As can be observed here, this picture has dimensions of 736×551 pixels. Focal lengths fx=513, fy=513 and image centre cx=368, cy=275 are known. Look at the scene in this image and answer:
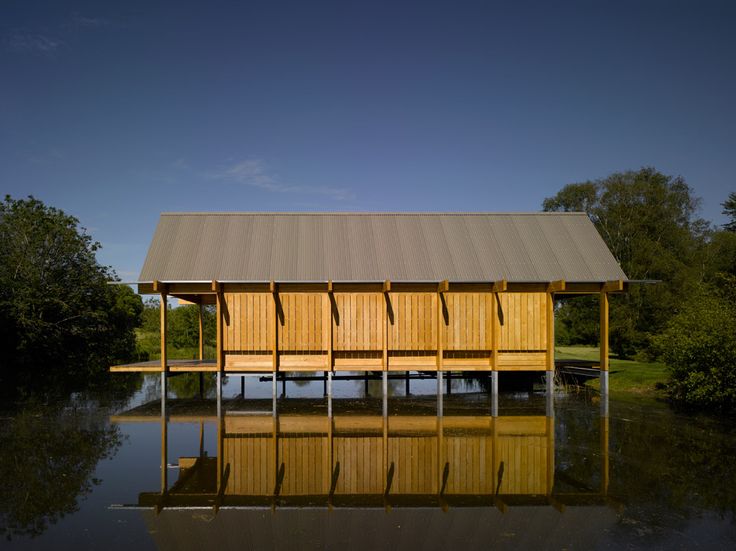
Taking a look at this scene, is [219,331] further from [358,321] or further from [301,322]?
[358,321]

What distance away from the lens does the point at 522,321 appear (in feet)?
55.2

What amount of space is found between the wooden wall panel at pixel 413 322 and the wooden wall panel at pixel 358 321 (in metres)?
0.45

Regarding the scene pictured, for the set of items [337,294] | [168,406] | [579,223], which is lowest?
[168,406]

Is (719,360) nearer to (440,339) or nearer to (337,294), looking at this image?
(440,339)

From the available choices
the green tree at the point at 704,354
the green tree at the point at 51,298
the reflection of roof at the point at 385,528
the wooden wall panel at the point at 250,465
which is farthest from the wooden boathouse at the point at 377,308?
the green tree at the point at 51,298

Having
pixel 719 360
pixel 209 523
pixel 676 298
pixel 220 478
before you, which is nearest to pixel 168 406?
pixel 220 478

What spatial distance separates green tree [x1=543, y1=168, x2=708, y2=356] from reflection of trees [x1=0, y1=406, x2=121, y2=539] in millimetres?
28674

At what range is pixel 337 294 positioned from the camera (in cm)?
1691

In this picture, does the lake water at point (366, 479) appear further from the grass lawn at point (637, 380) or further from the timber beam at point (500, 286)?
the grass lawn at point (637, 380)

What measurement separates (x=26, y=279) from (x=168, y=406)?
2443 centimetres

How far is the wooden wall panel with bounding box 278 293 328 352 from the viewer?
16672mm

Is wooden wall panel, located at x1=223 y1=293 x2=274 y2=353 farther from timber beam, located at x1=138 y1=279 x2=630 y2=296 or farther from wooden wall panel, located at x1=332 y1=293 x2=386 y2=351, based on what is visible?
wooden wall panel, located at x1=332 y1=293 x2=386 y2=351

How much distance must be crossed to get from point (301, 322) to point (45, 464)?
7960 mm

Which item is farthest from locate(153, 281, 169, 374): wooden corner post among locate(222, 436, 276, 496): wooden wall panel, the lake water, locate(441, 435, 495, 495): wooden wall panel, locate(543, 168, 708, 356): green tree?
locate(543, 168, 708, 356): green tree
